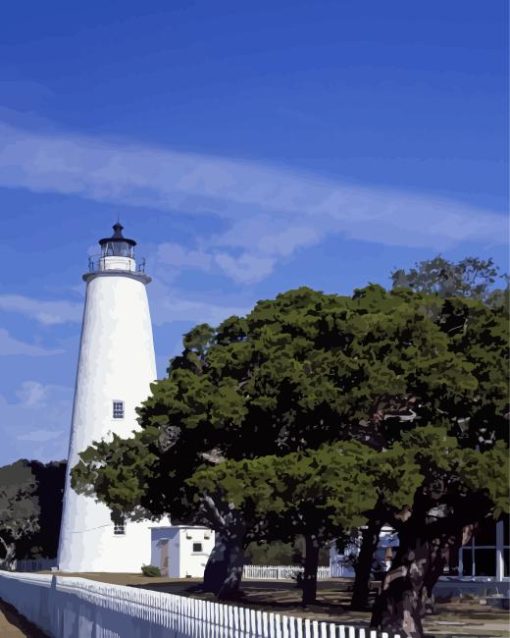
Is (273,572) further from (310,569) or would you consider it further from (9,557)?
(310,569)

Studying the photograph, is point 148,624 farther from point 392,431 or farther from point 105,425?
point 105,425

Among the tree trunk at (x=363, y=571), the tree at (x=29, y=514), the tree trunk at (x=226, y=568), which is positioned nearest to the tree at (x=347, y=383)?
the tree trunk at (x=363, y=571)

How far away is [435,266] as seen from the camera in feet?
170

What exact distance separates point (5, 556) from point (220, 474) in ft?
185

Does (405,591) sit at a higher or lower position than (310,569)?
lower

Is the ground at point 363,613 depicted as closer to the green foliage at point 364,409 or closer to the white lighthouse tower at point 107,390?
the green foliage at point 364,409

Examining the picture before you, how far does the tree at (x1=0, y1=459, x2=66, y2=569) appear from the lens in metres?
74.1

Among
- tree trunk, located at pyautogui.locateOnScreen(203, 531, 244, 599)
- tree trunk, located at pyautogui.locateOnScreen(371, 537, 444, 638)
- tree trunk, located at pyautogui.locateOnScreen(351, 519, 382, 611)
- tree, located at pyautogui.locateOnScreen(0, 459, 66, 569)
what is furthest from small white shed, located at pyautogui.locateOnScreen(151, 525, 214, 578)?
tree trunk, located at pyautogui.locateOnScreen(371, 537, 444, 638)

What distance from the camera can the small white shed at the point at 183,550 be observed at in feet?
198

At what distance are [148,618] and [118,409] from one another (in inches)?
1822

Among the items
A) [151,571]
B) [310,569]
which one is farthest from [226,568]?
[151,571]

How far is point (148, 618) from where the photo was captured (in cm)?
1549

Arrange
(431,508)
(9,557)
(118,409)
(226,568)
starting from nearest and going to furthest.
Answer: (431,508)
(226,568)
(118,409)
(9,557)

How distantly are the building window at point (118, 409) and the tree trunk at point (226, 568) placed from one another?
17.9 m
